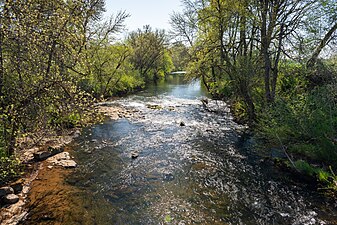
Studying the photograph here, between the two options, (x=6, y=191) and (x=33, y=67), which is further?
(x=6, y=191)

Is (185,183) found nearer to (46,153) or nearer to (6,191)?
(6,191)

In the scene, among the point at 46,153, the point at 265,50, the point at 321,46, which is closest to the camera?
the point at 46,153

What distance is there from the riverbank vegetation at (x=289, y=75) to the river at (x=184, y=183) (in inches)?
43.5

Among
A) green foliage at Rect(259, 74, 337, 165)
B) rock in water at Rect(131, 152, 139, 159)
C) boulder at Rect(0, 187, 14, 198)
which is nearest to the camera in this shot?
boulder at Rect(0, 187, 14, 198)

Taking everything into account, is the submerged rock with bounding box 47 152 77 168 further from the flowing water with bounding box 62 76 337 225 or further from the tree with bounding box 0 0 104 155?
the tree with bounding box 0 0 104 155

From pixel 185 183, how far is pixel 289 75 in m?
9.10

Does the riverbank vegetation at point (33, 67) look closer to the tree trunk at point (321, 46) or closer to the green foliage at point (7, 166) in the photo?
the green foliage at point (7, 166)

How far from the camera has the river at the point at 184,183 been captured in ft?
19.4

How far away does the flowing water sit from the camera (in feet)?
19.4

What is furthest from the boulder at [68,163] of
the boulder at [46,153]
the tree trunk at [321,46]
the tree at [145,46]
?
the tree at [145,46]

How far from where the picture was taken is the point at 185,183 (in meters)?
7.66

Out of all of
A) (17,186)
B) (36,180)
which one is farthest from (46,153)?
(17,186)

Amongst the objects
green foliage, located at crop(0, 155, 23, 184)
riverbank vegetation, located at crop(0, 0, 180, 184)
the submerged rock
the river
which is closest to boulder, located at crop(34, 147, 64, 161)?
the submerged rock

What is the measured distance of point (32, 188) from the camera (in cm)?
702
